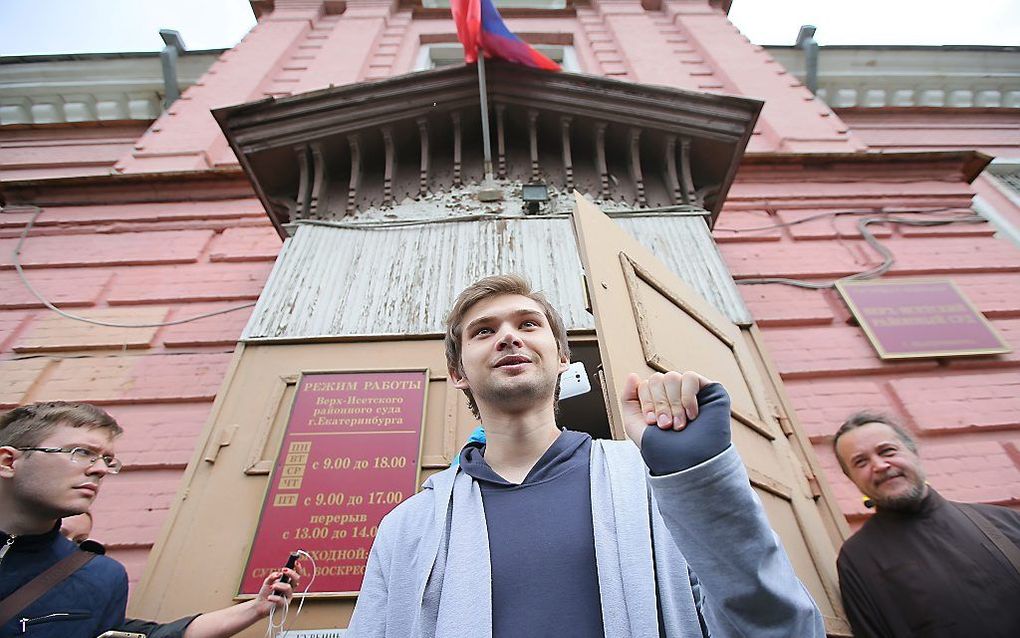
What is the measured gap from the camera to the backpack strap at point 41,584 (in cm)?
164

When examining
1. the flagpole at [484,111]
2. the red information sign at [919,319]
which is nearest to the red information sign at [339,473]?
the flagpole at [484,111]

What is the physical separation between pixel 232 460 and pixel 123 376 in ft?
6.26

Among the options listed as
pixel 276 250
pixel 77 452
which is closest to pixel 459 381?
pixel 77 452

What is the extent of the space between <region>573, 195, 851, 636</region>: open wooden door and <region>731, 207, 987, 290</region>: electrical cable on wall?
1972mm

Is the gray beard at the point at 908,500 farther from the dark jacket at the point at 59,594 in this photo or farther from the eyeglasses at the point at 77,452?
the eyeglasses at the point at 77,452

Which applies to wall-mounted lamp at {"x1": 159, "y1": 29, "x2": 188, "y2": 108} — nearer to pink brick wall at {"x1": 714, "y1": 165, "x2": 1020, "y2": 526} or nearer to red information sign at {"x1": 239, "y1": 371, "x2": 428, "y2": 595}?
red information sign at {"x1": 239, "y1": 371, "x2": 428, "y2": 595}

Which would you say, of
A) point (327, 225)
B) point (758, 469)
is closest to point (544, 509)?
point (758, 469)

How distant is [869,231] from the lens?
523 cm

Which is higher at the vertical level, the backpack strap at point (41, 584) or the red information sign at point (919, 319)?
the red information sign at point (919, 319)

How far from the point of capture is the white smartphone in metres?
3.32

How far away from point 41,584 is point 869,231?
6.72 meters

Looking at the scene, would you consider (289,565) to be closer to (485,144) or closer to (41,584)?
Result: (41,584)

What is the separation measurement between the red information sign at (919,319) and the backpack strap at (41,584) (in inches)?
198

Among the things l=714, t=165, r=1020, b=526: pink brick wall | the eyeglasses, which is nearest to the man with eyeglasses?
the eyeglasses
